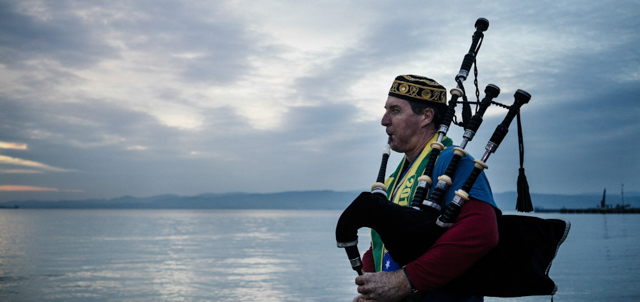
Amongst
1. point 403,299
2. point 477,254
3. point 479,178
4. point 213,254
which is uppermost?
point 479,178

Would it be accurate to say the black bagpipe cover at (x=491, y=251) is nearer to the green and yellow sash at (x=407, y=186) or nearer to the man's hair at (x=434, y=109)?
the green and yellow sash at (x=407, y=186)

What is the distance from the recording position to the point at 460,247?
1.75m

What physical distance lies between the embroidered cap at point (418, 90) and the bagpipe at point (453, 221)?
0.90ft

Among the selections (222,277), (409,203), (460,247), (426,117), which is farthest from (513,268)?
(222,277)

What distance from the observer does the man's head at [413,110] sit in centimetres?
221

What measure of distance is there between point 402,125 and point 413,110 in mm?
82

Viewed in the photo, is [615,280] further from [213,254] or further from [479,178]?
[213,254]

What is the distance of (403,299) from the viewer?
2.01 m

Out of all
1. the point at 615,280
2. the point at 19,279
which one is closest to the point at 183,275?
the point at 19,279

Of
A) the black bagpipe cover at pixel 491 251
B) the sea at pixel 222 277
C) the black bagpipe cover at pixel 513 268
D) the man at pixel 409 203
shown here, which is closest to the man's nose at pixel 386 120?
the man at pixel 409 203

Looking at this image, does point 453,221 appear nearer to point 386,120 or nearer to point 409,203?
point 409,203

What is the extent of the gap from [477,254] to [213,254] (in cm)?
1895

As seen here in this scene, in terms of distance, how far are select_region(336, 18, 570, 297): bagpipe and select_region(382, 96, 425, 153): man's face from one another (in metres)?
0.31

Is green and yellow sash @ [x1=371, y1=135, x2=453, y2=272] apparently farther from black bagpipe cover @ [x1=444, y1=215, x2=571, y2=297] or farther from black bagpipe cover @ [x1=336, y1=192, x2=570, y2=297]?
black bagpipe cover @ [x1=444, y1=215, x2=571, y2=297]
